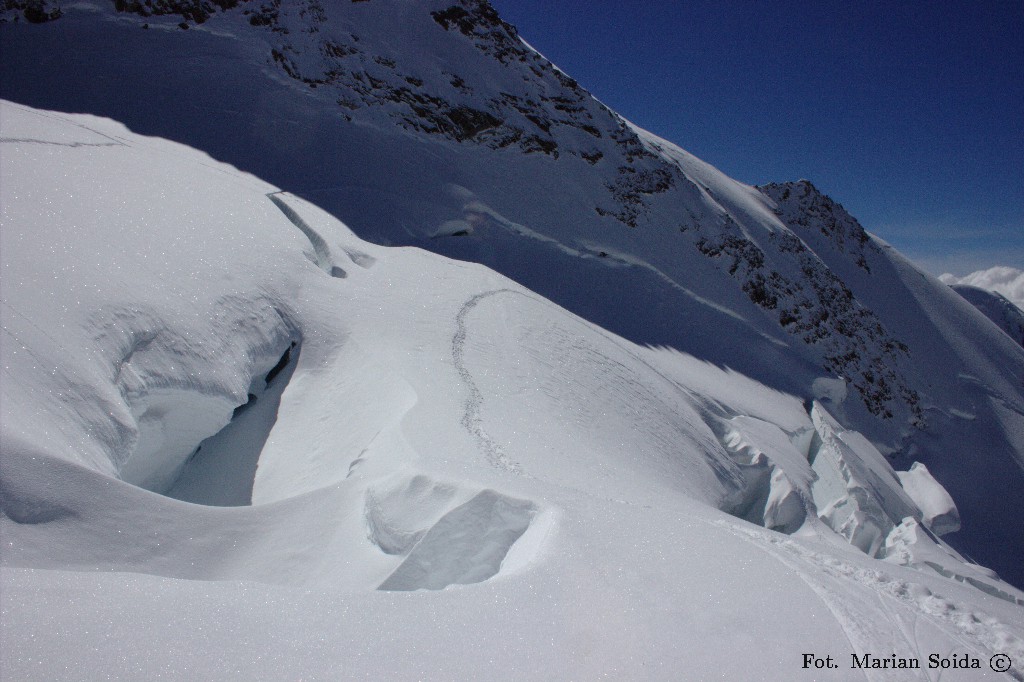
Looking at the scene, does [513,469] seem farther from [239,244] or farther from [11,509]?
[239,244]

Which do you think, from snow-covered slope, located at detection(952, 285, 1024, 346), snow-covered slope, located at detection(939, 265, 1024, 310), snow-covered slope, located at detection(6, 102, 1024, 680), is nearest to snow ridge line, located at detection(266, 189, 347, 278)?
snow-covered slope, located at detection(6, 102, 1024, 680)

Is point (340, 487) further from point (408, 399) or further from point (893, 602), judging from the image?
point (893, 602)

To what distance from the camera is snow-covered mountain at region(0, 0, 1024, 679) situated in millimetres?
3023

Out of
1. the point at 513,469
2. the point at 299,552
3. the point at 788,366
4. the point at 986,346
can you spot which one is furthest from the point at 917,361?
the point at 299,552

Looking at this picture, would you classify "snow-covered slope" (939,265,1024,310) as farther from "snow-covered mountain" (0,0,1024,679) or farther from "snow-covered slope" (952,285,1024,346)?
"snow-covered mountain" (0,0,1024,679)

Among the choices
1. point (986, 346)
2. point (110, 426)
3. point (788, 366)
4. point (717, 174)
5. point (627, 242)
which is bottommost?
point (110, 426)

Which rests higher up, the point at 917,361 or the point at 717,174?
the point at 717,174

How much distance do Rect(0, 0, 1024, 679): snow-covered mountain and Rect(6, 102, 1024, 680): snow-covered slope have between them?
0.03 metres

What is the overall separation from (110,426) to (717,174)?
3328cm

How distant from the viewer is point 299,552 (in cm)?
420

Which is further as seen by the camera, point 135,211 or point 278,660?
point 135,211

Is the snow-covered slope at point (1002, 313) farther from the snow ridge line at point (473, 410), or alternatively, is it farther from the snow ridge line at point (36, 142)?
the snow ridge line at point (36, 142)

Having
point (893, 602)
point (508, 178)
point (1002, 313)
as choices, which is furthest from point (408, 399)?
point (1002, 313)

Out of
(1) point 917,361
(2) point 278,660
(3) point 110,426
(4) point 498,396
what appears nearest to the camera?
(2) point 278,660
